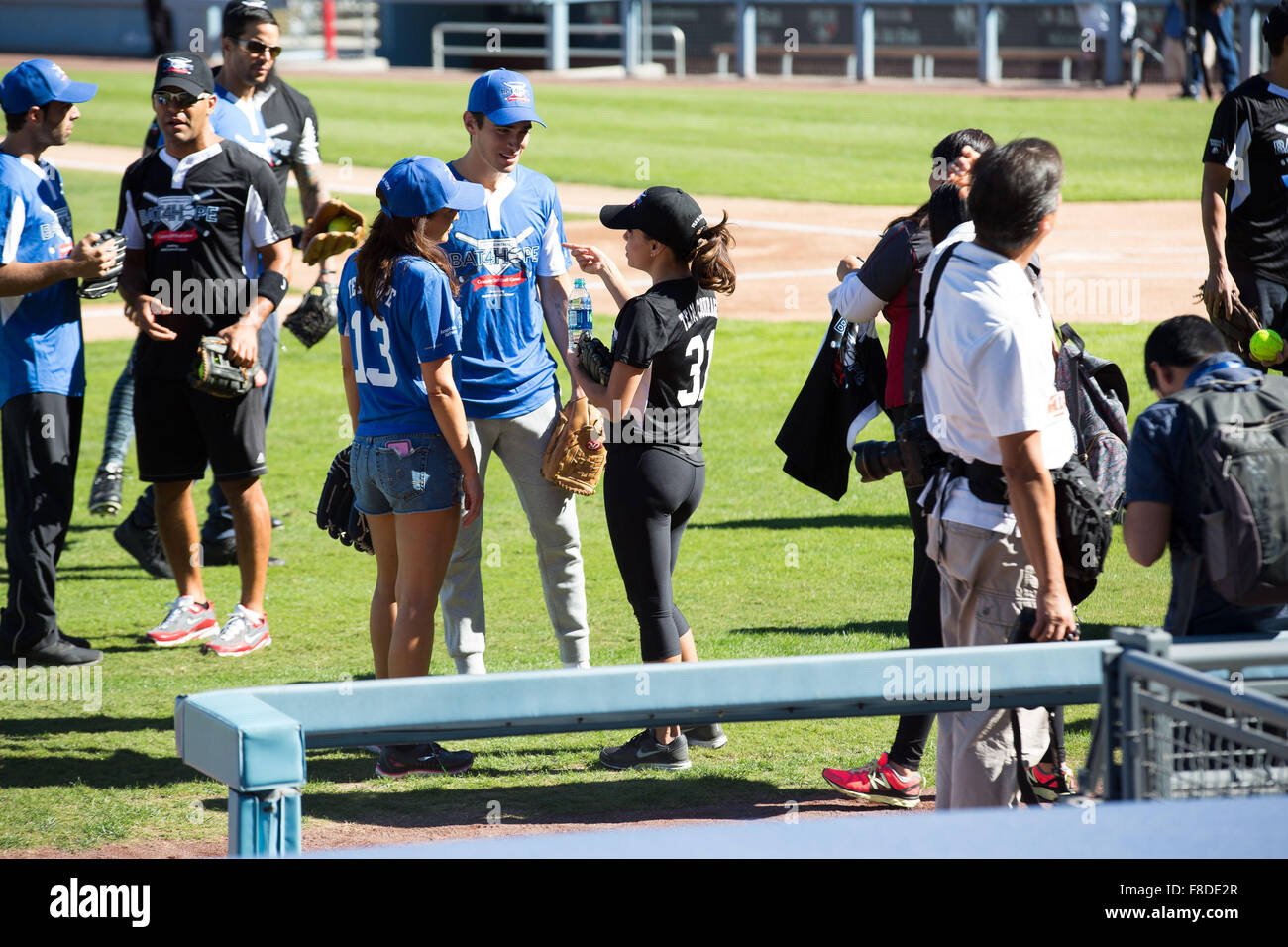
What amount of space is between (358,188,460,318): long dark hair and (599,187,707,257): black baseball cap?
0.65m

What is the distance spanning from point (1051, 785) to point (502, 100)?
9.43 feet

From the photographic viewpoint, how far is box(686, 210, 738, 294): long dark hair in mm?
4762

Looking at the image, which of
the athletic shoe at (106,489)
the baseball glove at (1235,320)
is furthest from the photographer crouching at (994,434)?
the athletic shoe at (106,489)

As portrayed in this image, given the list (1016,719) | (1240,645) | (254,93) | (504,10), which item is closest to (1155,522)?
(1016,719)

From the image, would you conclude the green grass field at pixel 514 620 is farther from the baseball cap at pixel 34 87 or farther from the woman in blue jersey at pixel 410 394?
the baseball cap at pixel 34 87

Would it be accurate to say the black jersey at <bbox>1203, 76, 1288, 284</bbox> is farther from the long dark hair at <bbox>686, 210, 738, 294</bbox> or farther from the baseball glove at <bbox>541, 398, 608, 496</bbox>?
the baseball glove at <bbox>541, 398, 608, 496</bbox>

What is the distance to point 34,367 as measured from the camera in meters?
5.88

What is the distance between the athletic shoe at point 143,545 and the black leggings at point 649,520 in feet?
10.9

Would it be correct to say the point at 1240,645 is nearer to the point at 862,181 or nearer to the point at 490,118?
the point at 490,118

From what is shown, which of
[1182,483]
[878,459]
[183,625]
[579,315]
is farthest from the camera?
[183,625]

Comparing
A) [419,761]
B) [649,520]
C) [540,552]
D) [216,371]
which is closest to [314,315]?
[216,371]

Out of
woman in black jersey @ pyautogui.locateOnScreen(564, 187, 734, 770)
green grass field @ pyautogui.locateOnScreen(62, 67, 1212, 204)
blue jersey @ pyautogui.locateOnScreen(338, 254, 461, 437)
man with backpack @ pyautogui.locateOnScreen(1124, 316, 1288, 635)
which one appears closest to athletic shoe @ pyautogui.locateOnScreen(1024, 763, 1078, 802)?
man with backpack @ pyautogui.locateOnScreen(1124, 316, 1288, 635)

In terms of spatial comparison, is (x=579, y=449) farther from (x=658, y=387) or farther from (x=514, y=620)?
(x=514, y=620)

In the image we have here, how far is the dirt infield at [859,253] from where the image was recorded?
42.8 ft
